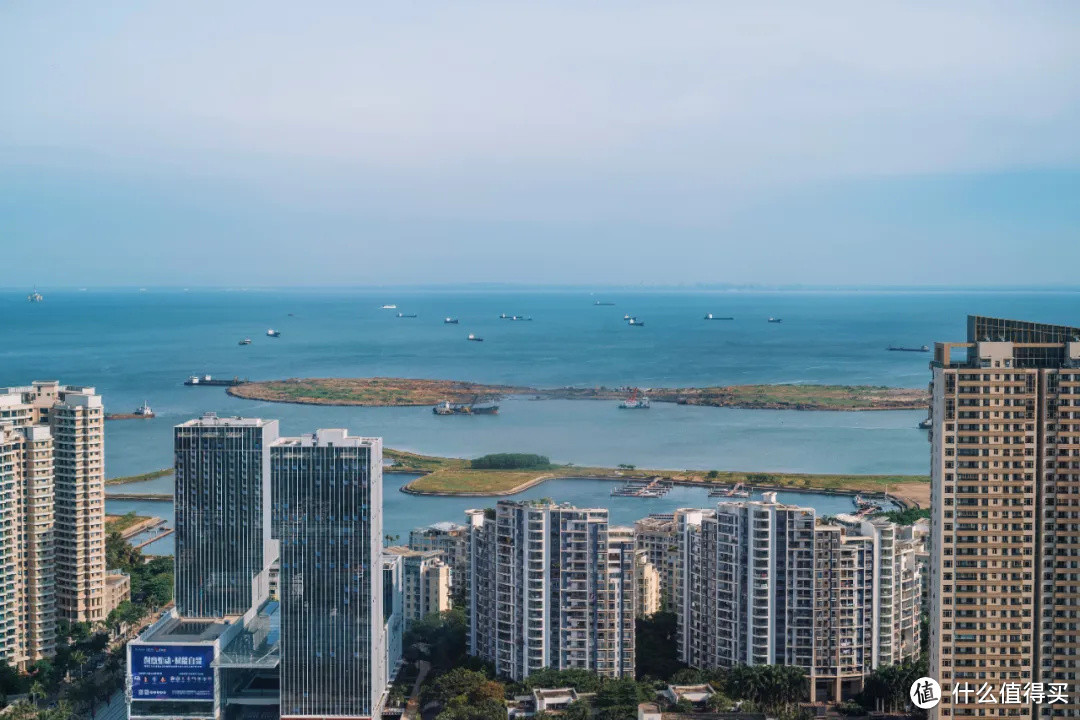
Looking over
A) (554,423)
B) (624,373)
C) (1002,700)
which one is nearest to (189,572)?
(1002,700)

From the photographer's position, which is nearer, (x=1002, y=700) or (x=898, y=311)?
(x=1002, y=700)

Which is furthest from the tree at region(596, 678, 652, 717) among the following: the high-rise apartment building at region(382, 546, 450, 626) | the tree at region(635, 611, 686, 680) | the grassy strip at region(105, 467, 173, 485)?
the grassy strip at region(105, 467, 173, 485)

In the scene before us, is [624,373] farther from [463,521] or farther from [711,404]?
[463,521]

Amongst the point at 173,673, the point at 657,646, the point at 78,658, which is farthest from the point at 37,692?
the point at 657,646

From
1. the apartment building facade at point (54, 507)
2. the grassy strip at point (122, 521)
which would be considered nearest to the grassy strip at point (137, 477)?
the grassy strip at point (122, 521)

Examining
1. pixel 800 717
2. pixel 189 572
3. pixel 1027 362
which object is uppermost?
pixel 1027 362

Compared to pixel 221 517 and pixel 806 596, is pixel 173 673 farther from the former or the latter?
pixel 806 596
